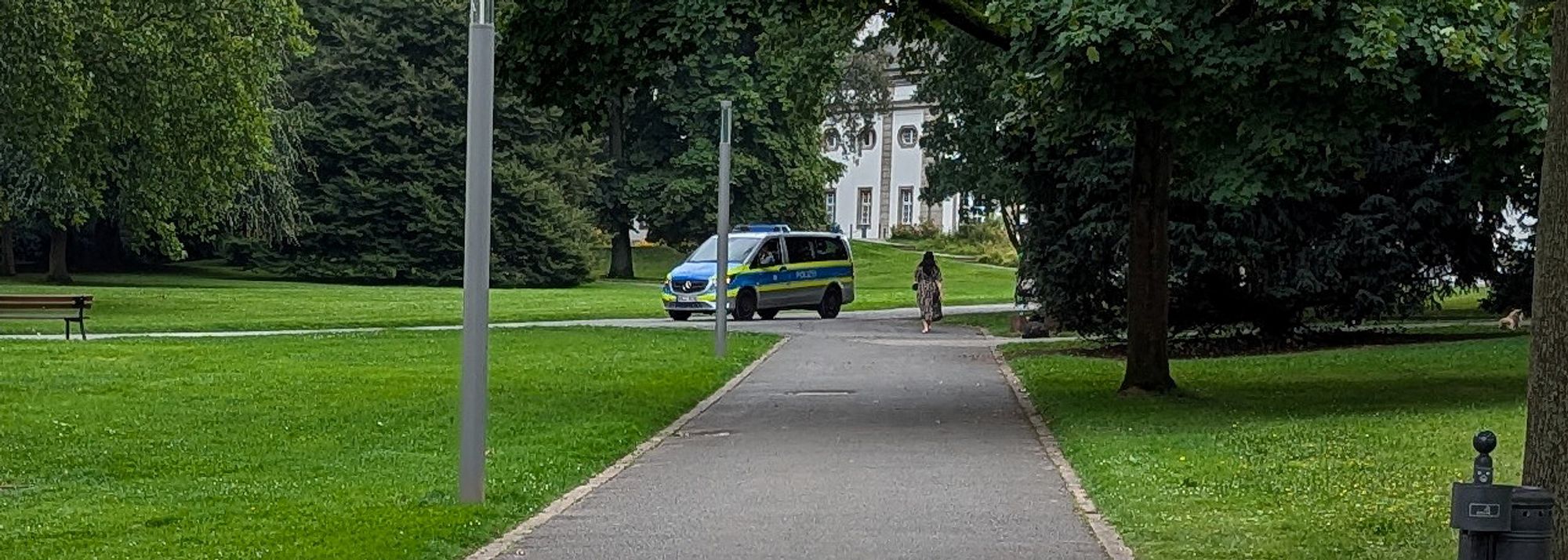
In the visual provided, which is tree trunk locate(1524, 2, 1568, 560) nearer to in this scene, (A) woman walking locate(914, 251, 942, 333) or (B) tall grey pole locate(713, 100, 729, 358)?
(B) tall grey pole locate(713, 100, 729, 358)

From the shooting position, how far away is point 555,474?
13.4 metres

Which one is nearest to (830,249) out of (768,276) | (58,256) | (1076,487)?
(768,276)

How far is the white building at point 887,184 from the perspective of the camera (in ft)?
336

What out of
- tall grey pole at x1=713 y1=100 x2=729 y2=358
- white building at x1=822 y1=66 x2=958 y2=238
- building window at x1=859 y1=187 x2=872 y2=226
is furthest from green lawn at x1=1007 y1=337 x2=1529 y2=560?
building window at x1=859 y1=187 x2=872 y2=226

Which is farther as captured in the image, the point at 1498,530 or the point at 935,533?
the point at 935,533

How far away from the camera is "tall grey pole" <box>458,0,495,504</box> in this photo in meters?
11.2

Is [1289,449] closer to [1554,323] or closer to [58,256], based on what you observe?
[1554,323]

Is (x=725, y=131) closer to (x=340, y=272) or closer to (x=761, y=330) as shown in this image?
(x=761, y=330)

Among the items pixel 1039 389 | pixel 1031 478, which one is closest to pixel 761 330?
pixel 1039 389

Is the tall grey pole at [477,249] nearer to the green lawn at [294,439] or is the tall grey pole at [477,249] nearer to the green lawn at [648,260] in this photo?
the green lawn at [294,439]

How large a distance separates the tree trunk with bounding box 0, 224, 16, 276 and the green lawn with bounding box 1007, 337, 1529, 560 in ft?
150

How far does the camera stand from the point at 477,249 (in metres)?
11.3

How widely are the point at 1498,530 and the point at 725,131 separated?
19.4 m

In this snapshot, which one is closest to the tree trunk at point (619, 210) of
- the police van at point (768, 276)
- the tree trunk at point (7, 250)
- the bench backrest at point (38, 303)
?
the tree trunk at point (7, 250)
